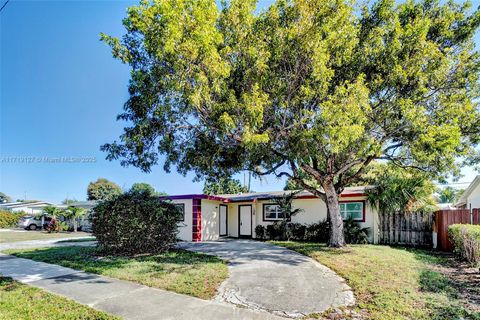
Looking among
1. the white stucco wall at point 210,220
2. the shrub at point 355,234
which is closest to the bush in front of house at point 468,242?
the shrub at point 355,234

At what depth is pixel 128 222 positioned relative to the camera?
10883mm

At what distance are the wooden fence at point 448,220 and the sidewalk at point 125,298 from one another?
10.9m

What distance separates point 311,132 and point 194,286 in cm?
548

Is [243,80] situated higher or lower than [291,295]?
higher

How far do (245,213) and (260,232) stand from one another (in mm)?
1849

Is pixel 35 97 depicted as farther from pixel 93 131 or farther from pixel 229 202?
pixel 229 202

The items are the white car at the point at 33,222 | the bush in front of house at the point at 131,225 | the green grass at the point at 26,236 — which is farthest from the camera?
the white car at the point at 33,222

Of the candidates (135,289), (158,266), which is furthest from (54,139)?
(135,289)

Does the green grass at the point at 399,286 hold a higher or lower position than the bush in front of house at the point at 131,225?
lower

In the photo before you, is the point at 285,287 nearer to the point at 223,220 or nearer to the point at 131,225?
the point at 131,225

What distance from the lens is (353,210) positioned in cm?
1633

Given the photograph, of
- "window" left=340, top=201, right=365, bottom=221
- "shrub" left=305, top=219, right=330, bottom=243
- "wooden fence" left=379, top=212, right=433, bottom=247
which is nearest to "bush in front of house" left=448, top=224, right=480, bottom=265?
"wooden fence" left=379, top=212, right=433, bottom=247

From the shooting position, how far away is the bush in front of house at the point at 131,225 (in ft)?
35.6

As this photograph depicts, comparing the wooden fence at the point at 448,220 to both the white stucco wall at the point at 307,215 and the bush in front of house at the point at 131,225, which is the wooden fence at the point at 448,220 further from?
the bush in front of house at the point at 131,225
